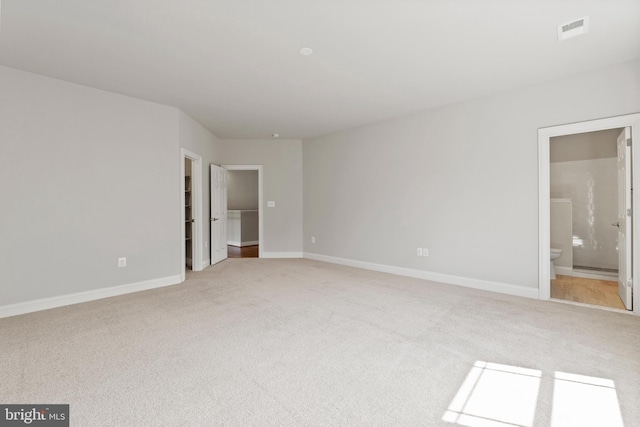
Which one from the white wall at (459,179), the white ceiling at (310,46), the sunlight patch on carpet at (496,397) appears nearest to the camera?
the sunlight patch on carpet at (496,397)

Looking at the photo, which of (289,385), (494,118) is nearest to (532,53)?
(494,118)

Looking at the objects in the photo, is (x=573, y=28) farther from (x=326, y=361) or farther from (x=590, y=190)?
(x=590, y=190)

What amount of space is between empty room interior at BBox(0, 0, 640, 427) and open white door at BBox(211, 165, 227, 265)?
4.4 inches

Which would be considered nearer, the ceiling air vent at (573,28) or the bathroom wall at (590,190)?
the ceiling air vent at (573,28)

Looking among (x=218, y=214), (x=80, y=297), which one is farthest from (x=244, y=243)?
(x=80, y=297)

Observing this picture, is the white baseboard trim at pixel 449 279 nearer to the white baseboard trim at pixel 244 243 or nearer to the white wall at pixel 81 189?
the white wall at pixel 81 189

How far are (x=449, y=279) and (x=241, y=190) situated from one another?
21.8ft

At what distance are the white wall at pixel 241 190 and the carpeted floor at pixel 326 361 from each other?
5632mm

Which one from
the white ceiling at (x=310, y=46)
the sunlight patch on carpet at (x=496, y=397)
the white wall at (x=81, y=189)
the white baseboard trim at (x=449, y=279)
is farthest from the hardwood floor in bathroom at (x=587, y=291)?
the white wall at (x=81, y=189)

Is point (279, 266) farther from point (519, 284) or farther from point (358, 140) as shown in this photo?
point (519, 284)

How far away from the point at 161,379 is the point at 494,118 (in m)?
4.47

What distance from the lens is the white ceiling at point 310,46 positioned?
2191 mm

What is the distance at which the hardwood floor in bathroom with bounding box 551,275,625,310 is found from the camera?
11.3 ft

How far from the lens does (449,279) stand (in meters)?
4.30
